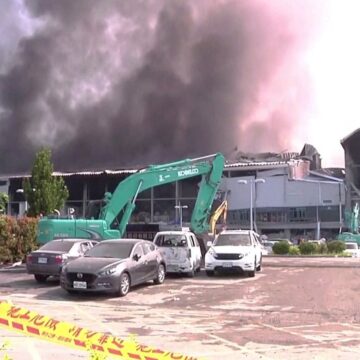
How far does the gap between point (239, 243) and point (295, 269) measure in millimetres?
3447

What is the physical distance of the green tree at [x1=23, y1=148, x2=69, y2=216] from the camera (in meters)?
39.3

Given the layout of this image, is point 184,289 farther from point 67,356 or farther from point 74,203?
point 74,203

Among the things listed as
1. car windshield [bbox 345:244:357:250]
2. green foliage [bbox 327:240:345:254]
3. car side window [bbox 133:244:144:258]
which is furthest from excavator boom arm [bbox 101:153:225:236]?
car windshield [bbox 345:244:357:250]

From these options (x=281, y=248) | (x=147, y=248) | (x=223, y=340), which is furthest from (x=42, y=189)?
(x=223, y=340)

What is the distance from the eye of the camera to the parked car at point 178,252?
17.0 m

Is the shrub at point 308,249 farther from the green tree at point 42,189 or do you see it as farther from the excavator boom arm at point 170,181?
the green tree at point 42,189

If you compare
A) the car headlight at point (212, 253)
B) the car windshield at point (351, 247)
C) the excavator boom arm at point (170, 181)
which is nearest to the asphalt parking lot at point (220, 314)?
the car headlight at point (212, 253)

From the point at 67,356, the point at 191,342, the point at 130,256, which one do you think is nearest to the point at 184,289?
the point at 130,256

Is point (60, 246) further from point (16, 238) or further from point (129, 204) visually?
point (129, 204)

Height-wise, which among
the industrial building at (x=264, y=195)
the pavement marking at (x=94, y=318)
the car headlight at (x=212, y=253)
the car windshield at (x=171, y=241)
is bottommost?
the pavement marking at (x=94, y=318)

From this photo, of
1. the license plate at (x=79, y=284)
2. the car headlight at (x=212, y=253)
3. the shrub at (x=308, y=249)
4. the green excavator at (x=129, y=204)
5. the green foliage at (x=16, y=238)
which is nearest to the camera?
the license plate at (x=79, y=284)

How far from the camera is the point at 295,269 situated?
2034 centimetres

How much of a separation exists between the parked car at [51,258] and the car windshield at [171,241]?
8.41 feet

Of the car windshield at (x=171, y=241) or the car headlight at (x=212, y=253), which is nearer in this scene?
the car headlight at (x=212, y=253)
